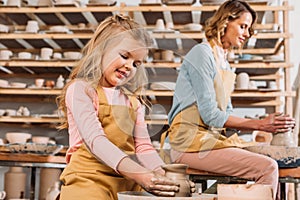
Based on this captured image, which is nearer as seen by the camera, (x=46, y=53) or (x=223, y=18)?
(x=223, y=18)

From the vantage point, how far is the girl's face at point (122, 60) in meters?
1.01

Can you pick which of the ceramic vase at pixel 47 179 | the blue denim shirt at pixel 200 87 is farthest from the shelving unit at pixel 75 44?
the blue denim shirt at pixel 200 87

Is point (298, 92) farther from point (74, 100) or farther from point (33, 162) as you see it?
point (74, 100)

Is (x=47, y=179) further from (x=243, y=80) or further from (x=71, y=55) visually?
(x=243, y=80)

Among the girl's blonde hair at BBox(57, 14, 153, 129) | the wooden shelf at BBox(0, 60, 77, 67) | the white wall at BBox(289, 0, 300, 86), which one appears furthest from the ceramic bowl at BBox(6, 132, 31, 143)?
the girl's blonde hair at BBox(57, 14, 153, 129)

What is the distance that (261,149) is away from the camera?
205 cm

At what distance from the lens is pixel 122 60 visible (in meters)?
1.08

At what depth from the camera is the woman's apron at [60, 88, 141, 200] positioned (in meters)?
1.20

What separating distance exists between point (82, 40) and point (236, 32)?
8.39 feet

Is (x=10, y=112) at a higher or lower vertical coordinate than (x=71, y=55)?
lower

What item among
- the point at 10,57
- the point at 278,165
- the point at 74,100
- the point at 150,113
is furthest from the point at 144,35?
the point at 10,57

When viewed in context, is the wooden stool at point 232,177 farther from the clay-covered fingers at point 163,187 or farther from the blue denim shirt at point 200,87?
the clay-covered fingers at point 163,187

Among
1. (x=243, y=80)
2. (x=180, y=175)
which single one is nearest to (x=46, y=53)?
(x=243, y=80)

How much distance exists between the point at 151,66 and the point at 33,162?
190 cm
